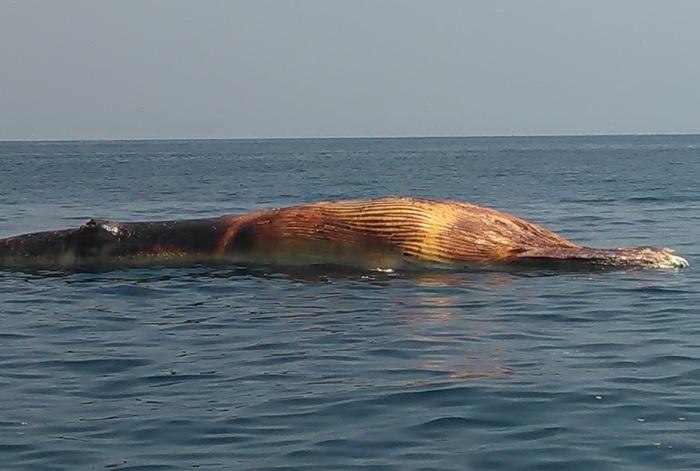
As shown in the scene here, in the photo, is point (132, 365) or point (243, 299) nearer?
point (132, 365)

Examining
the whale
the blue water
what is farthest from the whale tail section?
the blue water

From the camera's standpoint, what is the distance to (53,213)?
32406 millimetres

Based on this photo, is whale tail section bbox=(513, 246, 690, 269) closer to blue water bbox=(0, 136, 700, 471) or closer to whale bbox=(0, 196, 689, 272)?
whale bbox=(0, 196, 689, 272)

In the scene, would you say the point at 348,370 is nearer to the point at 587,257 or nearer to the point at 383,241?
the point at 383,241

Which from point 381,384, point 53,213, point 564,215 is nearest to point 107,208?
point 53,213

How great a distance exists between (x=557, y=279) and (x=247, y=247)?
3.67 meters

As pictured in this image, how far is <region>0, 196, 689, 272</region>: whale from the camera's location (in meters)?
15.4

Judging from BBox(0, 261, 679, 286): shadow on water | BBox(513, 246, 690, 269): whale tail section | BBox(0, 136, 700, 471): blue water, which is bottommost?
BBox(0, 136, 700, 471): blue water

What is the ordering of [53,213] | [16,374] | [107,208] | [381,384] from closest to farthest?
[381,384], [16,374], [53,213], [107,208]

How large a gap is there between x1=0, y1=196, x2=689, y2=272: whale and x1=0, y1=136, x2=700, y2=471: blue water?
22 cm

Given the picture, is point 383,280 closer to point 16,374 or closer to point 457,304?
point 457,304

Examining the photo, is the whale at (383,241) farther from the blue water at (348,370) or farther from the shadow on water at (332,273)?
the blue water at (348,370)

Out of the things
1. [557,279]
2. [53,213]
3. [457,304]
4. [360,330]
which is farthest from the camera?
[53,213]

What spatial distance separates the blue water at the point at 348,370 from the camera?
26.9ft
